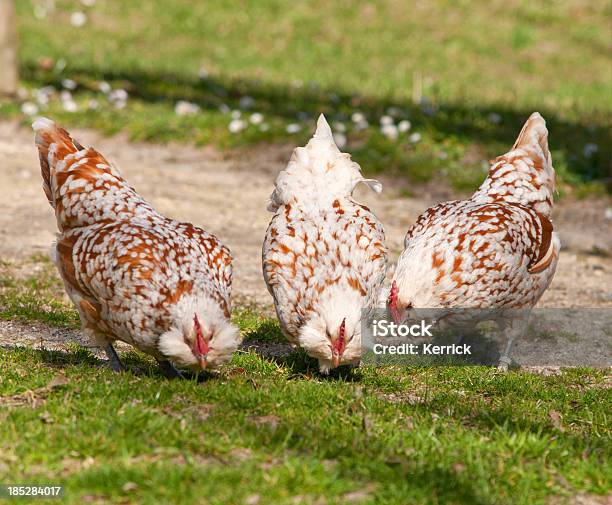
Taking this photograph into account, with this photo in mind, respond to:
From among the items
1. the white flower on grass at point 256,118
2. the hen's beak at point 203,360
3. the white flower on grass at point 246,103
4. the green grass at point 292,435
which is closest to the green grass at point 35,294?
the green grass at point 292,435

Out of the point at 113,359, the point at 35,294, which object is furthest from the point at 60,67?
the point at 113,359

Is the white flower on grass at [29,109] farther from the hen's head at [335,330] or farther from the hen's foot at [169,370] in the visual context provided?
the hen's head at [335,330]

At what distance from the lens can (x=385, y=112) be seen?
40.1 feet

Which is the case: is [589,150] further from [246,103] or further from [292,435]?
[292,435]

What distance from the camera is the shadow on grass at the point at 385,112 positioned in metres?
10.8

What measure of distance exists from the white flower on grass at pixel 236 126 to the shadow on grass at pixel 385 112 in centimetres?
59

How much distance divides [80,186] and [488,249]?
98.2 inches

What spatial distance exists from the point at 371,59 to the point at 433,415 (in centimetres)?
1309

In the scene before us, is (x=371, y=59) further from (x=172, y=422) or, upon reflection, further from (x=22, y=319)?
(x=172, y=422)

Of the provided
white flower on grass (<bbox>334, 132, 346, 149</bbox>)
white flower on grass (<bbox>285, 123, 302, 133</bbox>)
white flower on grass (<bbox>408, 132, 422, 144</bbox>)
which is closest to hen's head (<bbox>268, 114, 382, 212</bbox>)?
white flower on grass (<bbox>334, 132, 346, 149</bbox>)

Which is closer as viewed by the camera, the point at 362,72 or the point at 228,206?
the point at 228,206

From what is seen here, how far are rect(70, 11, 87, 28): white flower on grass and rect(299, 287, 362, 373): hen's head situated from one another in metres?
14.4

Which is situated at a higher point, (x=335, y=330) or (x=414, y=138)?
(x=414, y=138)

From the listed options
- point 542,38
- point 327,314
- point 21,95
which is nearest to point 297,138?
point 21,95
